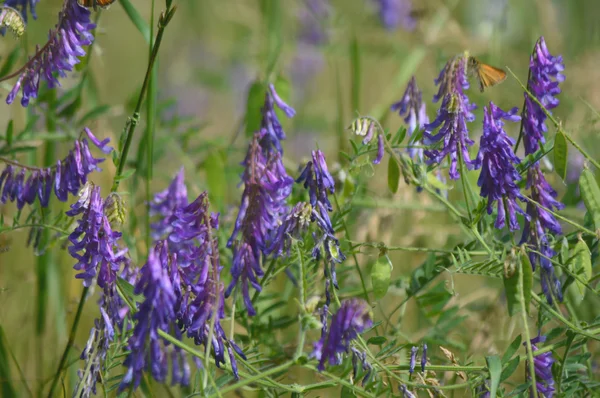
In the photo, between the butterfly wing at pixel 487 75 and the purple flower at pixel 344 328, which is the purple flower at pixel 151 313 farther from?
A: the butterfly wing at pixel 487 75

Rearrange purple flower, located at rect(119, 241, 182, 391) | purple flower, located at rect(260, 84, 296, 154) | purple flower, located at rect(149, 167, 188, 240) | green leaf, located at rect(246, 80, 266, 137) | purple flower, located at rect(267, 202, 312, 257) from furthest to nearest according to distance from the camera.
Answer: green leaf, located at rect(246, 80, 266, 137), purple flower, located at rect(149, 167, 188, 240), purple flower, located at rect(260, 84, 296, 154), purple flower, located at rect(267, 202, 312, 257), purple flower, located at rect(119, 241, 182, 391)

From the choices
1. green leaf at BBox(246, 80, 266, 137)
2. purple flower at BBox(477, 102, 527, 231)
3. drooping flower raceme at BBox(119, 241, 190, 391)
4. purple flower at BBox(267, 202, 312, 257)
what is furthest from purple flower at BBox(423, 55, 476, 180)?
green leaf at BBox(246, 80, 266, 137)

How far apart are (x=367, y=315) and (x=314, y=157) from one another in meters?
0.32

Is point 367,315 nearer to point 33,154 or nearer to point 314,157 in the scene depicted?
point 314,157

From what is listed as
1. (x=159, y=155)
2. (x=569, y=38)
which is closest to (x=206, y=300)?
(x=159, y=155)

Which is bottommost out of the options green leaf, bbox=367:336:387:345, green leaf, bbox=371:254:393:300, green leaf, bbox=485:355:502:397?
green leaf, bbox=485:355:502:397

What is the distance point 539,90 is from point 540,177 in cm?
16

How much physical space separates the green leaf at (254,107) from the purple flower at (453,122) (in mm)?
652

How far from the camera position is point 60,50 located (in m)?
1.43

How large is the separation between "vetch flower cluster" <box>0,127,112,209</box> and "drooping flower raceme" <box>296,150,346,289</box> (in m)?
0.39

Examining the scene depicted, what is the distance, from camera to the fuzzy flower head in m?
1.38

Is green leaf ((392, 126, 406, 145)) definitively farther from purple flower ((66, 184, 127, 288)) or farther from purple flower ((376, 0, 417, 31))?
purple flower ((376, 0, 417, 31))

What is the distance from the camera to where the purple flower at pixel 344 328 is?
111 cm

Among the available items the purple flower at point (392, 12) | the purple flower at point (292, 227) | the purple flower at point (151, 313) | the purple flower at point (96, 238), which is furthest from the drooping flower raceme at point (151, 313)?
the purple flower at point (392, 12)
